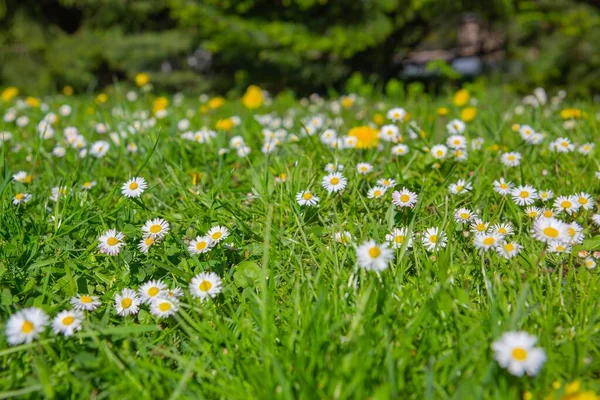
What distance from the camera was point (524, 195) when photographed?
1.93 meters

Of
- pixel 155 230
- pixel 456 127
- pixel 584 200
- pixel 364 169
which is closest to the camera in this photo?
pixel 155 230

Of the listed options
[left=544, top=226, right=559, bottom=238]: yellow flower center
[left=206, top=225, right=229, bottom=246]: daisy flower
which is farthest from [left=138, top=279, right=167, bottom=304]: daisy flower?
[left=544, top=226, right=559, bottom=238]: yellow flower center

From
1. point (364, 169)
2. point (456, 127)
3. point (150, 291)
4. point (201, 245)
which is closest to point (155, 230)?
point (201, 245)

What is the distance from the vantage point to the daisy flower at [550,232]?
57.4 inches

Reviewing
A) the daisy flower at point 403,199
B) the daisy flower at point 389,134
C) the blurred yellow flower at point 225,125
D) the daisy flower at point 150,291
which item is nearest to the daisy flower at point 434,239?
the daisy flower at point 403,199

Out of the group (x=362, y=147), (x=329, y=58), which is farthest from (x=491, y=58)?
(x=362, y=147)

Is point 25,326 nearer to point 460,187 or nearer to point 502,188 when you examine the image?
point 460,187

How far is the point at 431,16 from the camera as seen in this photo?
5949mm

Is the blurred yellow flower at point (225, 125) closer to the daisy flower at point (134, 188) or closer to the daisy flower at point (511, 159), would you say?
the daisy flower at point (134, 188)

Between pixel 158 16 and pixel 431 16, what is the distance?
3.87 meters

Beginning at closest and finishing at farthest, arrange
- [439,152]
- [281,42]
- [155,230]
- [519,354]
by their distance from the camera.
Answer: [519,354], [155,230], [439,152], [281,42]

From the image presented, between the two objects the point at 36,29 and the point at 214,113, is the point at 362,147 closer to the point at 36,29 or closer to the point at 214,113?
the point at 214,113

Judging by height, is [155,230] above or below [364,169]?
below

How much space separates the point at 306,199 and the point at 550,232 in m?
0.78
